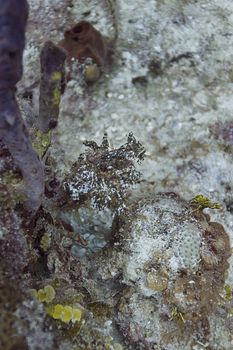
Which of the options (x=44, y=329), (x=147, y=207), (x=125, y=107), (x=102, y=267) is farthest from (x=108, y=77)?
(x=44, y=329)

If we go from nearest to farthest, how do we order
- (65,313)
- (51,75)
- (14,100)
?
(14,100) → (65,313) → (51,75)

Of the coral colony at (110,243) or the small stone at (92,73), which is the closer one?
the coral colony at (110,243)

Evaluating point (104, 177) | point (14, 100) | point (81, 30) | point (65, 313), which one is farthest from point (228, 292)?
point (81, 30)

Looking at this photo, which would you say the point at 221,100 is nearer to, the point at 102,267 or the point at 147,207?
the point at 147,207

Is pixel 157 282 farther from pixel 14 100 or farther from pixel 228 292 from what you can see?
pixel 14 100

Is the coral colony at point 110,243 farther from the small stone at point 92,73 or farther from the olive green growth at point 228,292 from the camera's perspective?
the small stone at point 92,73

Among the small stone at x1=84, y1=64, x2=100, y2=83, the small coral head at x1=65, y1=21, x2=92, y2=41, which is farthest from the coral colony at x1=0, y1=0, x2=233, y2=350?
the small coral head at x1=65, y1=21, x2=92, y2=41

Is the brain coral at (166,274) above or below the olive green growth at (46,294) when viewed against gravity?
below

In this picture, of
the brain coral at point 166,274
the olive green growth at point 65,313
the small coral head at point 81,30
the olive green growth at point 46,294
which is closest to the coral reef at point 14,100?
the olive green growth at point 46,294

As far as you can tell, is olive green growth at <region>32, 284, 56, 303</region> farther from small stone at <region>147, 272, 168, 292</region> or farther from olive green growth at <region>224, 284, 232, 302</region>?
olive green growth at <region>224, 284, 232, 302</region>
